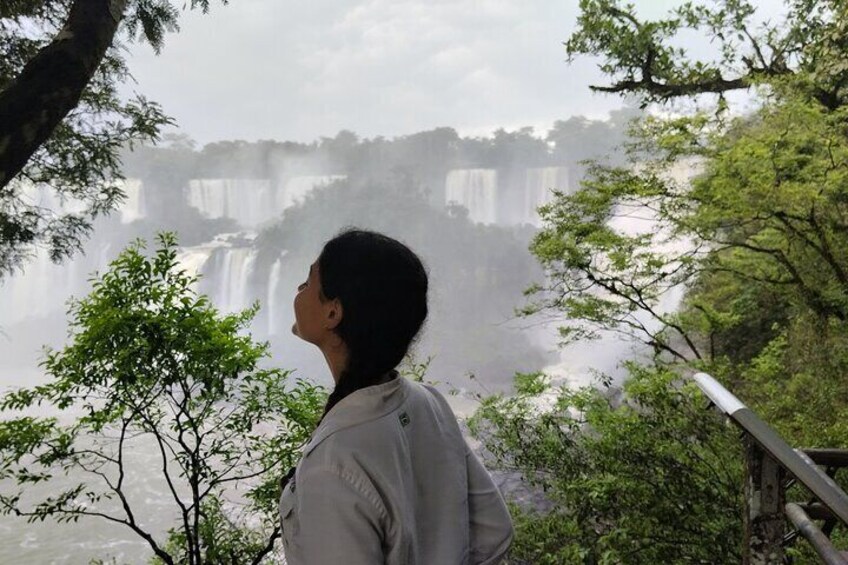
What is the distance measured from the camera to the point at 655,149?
18.2 ft

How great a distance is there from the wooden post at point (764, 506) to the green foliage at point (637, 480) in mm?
964

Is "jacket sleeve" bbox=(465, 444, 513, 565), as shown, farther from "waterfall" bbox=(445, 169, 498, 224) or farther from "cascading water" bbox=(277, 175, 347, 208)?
"cascading water" bbox=(277, 175, 347, 208)

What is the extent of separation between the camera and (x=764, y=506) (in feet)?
4.54

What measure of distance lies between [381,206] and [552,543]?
91.9 feet

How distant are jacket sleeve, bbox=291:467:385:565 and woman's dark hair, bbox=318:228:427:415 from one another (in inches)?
5.8

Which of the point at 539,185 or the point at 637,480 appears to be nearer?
the point at 637,480

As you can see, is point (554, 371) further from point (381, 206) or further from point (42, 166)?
point (42, 166)

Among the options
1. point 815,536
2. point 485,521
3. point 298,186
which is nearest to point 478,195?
point 298,186

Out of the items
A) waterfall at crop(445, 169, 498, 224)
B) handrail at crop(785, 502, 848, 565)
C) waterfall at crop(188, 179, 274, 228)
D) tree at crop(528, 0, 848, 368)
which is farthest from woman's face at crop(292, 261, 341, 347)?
waterfall at crop(188, 179, 274, 228)

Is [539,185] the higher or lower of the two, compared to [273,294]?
higher

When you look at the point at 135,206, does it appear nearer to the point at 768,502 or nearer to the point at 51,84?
the point at 51,84

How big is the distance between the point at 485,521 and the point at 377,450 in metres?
0.27

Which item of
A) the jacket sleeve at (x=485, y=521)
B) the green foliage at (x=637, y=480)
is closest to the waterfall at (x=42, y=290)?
the green foliage at (x=637, y=480)

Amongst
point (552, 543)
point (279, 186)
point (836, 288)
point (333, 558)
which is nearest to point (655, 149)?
point (836, 288)
